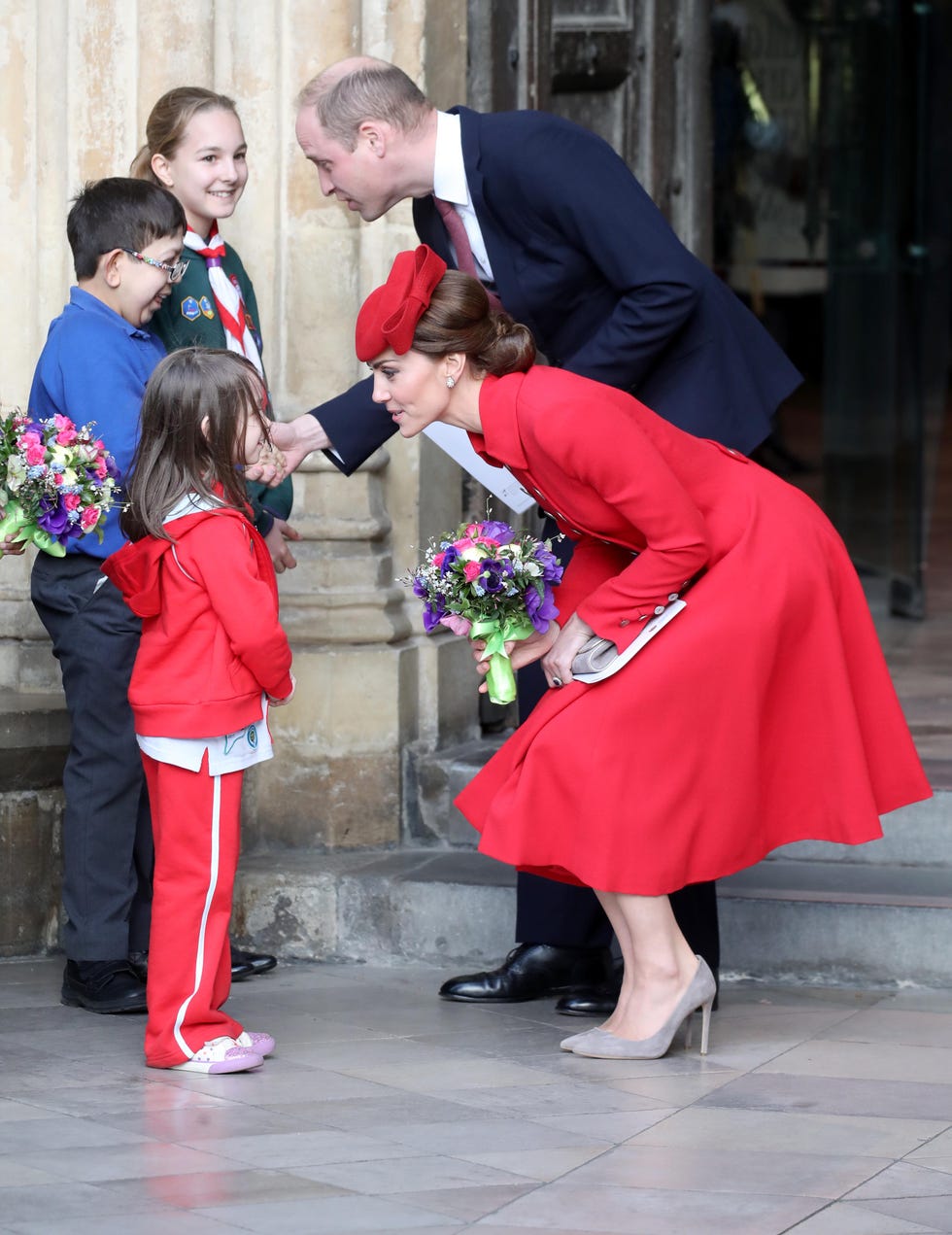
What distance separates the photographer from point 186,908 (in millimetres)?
4039

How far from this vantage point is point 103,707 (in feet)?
14.8

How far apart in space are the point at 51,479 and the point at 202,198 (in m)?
0.95

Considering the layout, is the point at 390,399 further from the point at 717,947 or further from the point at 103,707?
the point at 717,947

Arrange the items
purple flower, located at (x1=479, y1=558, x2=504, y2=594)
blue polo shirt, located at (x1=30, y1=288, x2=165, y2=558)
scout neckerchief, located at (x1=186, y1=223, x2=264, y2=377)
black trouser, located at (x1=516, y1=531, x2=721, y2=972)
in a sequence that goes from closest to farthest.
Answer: purple flower, located at (x1=479, y1=558, x2=504, y2=594), blue polo shirt, located at (x1=30, y1=288, x2=165, y2=558), black trouser, located at (x1=516, y1=531, x2=721, y2=972), scout neckerchief, located at (x1=186, y1=223, x2=264, y2=377)

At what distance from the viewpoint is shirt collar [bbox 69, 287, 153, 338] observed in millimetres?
4445

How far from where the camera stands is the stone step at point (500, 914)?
4.64 m

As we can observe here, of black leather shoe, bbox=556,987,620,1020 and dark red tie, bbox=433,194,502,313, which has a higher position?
dark red tie, bbox=433,194,502,313

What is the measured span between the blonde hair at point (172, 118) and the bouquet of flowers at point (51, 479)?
84cm

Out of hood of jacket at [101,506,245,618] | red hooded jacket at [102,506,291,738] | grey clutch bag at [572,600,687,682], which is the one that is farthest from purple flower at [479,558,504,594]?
hood of jacket at [101,506,245,618]

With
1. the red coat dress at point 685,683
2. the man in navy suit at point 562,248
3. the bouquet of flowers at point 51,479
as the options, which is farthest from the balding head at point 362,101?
the bouquet of flowers at point 51,479

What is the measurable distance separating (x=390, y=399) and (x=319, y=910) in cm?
153

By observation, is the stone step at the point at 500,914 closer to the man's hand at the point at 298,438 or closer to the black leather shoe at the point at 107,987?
the black leather shoe at the point at 107,987

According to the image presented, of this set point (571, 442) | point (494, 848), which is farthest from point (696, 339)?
point (494, 848)

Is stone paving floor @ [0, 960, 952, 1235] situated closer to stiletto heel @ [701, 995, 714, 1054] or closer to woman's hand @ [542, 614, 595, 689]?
stiletto heel @ [701, 995, 714, 1054]
